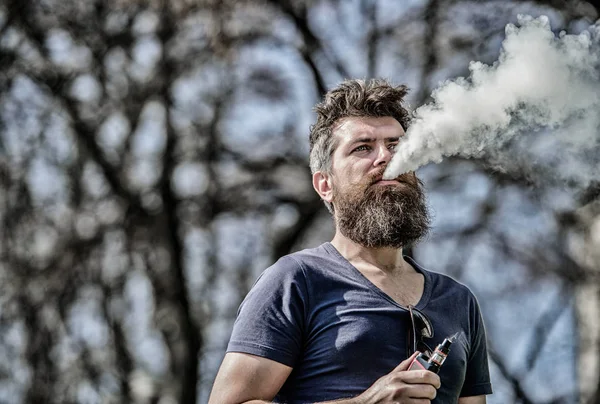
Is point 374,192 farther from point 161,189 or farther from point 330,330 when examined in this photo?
point 161,189

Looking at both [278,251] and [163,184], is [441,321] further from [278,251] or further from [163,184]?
[163,184]

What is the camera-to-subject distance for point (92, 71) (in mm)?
11102

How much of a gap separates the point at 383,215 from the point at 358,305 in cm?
→ 34

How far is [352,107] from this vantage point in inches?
138

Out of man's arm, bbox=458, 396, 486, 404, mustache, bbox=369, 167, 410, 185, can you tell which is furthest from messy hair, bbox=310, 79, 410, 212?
man's arm, bbox=458, 396, 486, 404

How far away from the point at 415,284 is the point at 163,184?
7846 millimetres

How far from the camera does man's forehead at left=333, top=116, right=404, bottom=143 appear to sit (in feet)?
11.3

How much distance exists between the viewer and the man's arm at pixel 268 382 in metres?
2.85

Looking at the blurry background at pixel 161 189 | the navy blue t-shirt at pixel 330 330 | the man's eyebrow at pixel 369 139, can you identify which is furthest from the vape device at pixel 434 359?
the blurry background at pixel 161 189

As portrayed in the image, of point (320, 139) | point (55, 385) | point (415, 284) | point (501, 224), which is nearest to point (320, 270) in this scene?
point (415, 284)

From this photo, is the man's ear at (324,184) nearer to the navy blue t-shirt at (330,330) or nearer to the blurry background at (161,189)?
the navy blue t-shirt at (330,330)

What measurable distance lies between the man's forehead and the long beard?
172mm

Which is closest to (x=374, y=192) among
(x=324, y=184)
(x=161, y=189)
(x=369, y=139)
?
(x=369, y=139)

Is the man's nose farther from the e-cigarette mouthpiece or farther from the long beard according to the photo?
the e-cigarette mouthpiece
